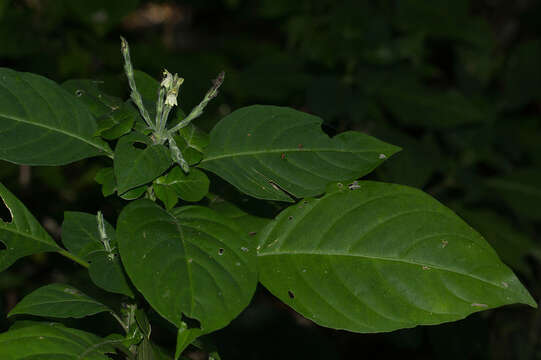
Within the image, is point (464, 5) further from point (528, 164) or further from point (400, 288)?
point (400, 288)

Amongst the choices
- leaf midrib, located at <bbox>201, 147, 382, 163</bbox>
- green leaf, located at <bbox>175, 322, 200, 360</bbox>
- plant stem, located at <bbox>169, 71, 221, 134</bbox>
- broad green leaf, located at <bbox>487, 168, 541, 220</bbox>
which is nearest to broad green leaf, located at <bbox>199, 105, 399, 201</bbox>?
leaf midrib, located at <bbox>201, 147, 382, 163</bbox>

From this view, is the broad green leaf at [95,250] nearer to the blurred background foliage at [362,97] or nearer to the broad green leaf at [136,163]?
the broad green leaf at [136,163]

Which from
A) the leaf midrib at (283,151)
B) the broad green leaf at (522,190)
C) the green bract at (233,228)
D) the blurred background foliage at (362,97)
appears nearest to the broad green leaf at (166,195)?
the green bract at (233,228)

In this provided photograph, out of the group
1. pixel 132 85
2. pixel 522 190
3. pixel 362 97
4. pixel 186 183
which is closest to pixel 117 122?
pixel 132 85

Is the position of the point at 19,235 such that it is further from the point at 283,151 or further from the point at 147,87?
the point at 283,151

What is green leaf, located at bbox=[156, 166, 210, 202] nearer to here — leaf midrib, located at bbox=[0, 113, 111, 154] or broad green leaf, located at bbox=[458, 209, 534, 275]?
leaf midrib, located at bbox=[0, 113, 111, 154]

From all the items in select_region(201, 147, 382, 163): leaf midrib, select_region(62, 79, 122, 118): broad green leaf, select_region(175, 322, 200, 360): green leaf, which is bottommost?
select_region(175, 322, 200, 360): green leaf
